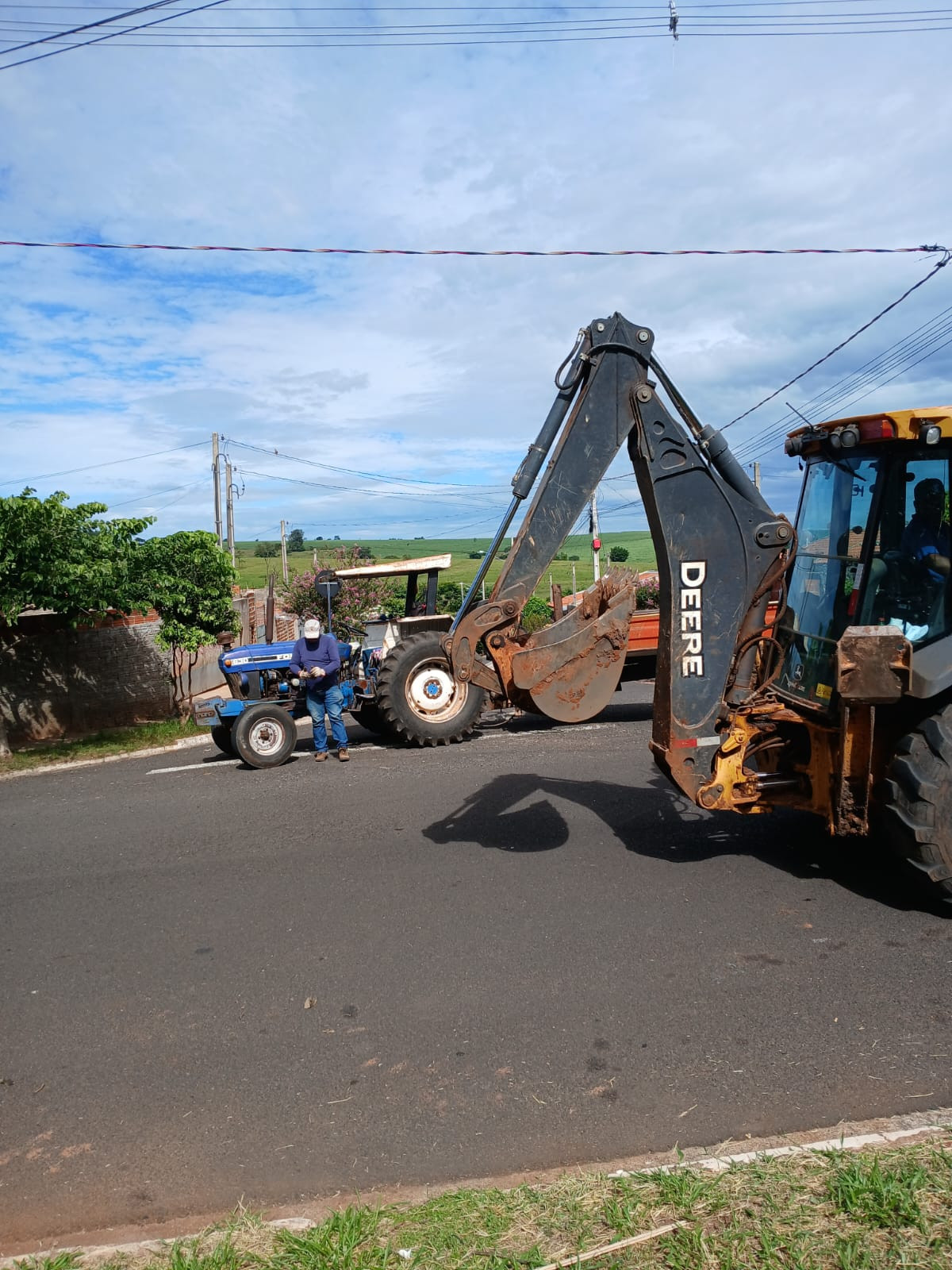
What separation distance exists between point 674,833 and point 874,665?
2.45 meters

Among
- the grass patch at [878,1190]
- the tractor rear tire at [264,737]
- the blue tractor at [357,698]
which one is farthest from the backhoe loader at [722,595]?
the tractor rear tire at [264,737]

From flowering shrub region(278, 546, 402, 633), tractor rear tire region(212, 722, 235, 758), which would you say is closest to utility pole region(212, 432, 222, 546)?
flowering shrub region(278, 546, 402, 633)

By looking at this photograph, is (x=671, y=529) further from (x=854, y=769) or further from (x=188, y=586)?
(x=188, y=586)

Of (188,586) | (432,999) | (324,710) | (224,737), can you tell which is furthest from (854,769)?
(188,586)

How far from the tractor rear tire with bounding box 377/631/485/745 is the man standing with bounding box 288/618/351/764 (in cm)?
59

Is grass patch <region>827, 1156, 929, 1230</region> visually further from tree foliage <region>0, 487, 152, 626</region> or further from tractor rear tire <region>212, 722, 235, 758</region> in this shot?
tree foliage <region>0, 487, 152, 626</region>

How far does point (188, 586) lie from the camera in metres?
14.0

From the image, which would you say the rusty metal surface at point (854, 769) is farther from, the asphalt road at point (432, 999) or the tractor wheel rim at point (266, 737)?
the tractor wheel rim at point (266, 737)

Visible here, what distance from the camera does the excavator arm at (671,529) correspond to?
233 inches

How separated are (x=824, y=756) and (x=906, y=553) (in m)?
1.30

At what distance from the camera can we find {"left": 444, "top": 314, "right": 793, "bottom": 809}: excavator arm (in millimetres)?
5926

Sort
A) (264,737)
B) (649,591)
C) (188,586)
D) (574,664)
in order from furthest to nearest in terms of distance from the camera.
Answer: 1. (649,591)
2. (188,586)
3. (264,737)
4. (574,664)

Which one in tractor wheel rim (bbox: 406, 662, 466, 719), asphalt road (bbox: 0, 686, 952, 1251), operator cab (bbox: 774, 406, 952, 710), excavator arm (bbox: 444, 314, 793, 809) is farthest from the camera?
tractor wheel rim (bbox: 406, 662, 466, 719)

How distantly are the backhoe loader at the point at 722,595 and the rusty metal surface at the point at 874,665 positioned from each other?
0.28m
